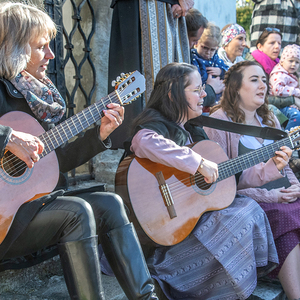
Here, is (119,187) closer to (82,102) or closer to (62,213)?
(62,213)

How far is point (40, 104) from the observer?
75.9 inches

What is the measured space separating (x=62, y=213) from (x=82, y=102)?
228 cm

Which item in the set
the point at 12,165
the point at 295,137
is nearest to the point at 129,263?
the point at 12,165

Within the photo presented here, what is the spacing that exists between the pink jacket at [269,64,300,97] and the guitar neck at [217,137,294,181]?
6.06 feet

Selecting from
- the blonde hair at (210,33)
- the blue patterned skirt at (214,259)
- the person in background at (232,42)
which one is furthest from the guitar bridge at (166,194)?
the person in background at (232,42)

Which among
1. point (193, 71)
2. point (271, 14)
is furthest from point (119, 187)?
point (271, 14)

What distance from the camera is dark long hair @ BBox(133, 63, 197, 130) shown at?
2475mm

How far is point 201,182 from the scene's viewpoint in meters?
2.34

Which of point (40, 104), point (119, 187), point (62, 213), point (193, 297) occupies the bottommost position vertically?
point (193, 297)

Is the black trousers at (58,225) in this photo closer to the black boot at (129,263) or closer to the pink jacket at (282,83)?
the black boot at (129,263)

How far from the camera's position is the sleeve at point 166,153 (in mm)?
2123

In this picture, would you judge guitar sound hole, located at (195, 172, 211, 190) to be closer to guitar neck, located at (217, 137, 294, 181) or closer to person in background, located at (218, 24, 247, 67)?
guitar neck, located at (217, 137, 294, 181)

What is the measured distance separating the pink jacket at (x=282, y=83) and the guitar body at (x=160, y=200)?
2611 millimetres

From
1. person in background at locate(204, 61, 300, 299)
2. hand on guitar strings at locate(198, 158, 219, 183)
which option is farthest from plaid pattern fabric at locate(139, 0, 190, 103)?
hand on guitar strings at locate(198, 158, 219, 183)
